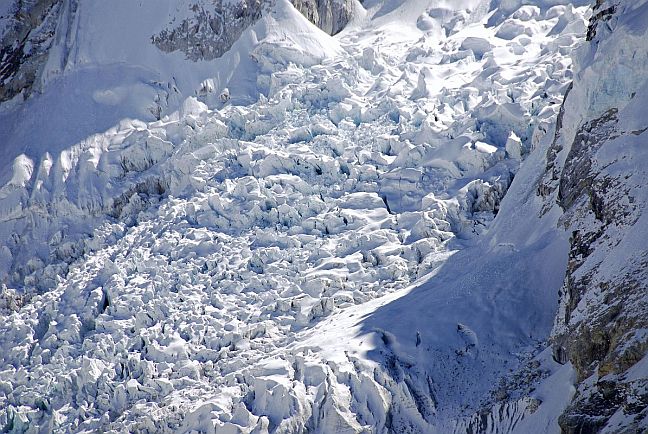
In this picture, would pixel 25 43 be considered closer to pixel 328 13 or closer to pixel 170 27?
pixel 170 27

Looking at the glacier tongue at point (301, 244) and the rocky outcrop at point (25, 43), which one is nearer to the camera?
the glacier tongue at point (301, 244)

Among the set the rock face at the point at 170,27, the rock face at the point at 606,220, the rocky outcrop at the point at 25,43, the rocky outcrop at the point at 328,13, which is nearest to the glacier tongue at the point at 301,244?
the rock face at the point at 170,27

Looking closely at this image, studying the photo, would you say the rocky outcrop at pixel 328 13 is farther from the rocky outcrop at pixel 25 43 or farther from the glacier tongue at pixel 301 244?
the rocky outcrop at pixel 25 43

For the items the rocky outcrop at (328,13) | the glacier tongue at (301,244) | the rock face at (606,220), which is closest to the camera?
the rock face at (606,220)

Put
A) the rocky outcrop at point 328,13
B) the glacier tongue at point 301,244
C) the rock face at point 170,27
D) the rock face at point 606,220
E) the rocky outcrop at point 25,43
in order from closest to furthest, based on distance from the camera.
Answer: the rock face at point 606,220, the glacier tongue at point 301,244, the rock face at point 170,27, the rocky outcrop at point 25,43, the rocky outcrop at point 328,13

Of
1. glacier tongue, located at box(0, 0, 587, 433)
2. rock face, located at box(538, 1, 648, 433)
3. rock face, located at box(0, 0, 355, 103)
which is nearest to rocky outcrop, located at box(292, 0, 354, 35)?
rock face, located at box(0, 0, 355, 103)

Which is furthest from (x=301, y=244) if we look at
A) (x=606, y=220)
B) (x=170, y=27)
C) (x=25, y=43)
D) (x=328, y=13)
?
(x=25, y=43)

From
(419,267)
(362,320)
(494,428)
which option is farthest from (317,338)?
(494,428)
